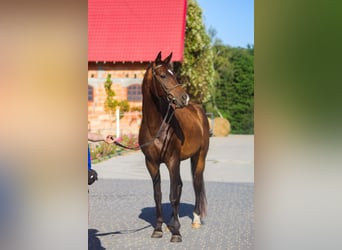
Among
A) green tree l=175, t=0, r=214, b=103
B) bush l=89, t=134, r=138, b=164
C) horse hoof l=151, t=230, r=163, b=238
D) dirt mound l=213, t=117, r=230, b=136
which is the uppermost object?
green tree l=175, t=0, r=214, b=103

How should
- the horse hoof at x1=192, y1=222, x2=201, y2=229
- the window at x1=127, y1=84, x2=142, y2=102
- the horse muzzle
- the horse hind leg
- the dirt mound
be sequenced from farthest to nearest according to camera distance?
1. the dirt mound
2. the window at x1=127, y1=84, x2=142, y2=102
3. the horse hind leg
4. the horse hoof at x1=192, y1=222, x2=201, y2=229
5. the horse muzzle

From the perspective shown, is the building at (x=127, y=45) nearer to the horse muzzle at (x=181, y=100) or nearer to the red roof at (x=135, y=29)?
the red roof at (x=135, y=29)

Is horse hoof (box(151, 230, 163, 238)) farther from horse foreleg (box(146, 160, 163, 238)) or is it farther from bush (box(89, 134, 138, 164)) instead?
bush (box(89, 134, 138, 164))

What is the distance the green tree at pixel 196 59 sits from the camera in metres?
27.0

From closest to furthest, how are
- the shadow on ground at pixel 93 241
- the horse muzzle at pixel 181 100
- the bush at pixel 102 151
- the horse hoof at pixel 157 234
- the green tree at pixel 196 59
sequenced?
the shadow on ground at pixel 93 241
the horse muzzle at pixel 181 100
the horse hoof at pixel 157 234
the bush at pixel 102 151
the green tree at pixel 196 59

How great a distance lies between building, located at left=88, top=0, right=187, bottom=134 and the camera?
78.7ft

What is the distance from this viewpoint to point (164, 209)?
8984 mm

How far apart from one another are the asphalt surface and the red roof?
30.3ft

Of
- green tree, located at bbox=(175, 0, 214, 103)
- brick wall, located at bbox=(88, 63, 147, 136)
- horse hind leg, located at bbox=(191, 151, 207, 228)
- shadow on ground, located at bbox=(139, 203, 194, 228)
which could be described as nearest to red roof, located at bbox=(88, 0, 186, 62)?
brick wall, located at bbox=(88, 63, 147, 136)

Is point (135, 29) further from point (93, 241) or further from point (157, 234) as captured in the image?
point (93, 241)

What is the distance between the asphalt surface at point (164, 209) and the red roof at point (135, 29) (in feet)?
30.3

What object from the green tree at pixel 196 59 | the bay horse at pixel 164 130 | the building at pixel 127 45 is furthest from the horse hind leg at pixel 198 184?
the green tree at pixel 196 59

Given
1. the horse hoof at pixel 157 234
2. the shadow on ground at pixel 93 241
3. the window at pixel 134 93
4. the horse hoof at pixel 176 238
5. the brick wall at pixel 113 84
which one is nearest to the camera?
the shadow on ground at pixel 93 241
